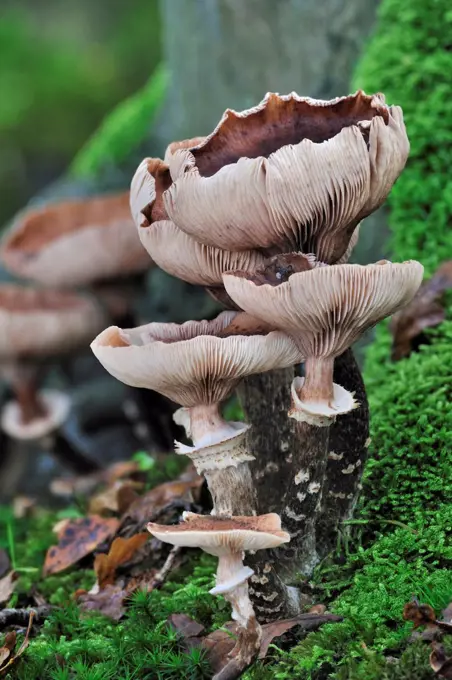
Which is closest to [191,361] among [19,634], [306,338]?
[306,338]

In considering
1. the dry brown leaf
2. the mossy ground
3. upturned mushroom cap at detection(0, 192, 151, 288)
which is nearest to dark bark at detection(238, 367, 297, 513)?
the mossy ground

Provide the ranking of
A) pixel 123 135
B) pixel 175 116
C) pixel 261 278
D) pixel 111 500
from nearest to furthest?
1. pixel 261 278
2. pixel 111 500
3. pixel 175 116
4. pixel 123 135

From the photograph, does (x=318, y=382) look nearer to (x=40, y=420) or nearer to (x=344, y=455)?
(x=344, y=455)

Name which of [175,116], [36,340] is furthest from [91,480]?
[175,116]

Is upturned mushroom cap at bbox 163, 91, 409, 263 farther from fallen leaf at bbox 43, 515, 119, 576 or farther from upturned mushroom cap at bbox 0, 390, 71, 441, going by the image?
upturned mushroom cap at bbox 0, 390, 71, 441

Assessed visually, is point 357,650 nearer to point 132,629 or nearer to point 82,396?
point 132,629

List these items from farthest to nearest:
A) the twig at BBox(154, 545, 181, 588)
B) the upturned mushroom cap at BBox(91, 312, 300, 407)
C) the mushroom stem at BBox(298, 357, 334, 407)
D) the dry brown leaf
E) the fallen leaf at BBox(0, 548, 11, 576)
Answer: the dry brown leaf
the fallen leaf at BBox(0, 548, 11, 576)
the twig at BBox(154, 545, 181, 588)
the mushroom stem at BBox(298, 357, 334, 407)
the upturned mushroom cap at BBox(91, 312, 300, 407)
